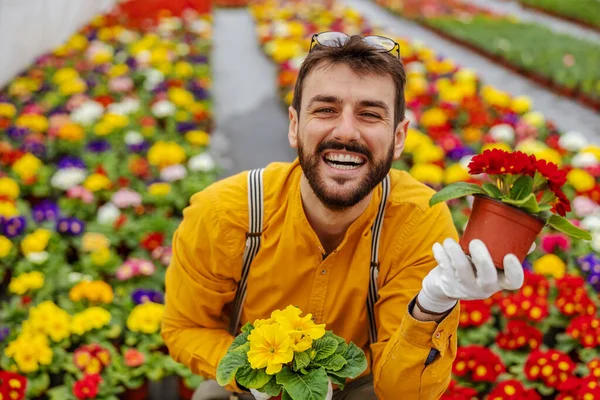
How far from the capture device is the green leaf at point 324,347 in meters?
1.53

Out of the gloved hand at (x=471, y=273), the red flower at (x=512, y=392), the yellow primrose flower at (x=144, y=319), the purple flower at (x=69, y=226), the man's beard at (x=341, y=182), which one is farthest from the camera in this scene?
the purple flower at (x=69, y=226)

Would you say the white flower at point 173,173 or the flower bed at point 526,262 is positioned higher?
the flower bed at point 526,262

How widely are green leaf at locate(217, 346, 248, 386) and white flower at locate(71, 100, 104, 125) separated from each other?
4042mm

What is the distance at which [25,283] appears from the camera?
2.94 m

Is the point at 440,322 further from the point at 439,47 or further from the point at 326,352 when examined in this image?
the point at 439,47

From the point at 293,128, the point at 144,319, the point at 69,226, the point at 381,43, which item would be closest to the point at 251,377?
the point at 293,128

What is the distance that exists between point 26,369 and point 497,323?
7.41 ft

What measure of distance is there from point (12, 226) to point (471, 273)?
2879 mm

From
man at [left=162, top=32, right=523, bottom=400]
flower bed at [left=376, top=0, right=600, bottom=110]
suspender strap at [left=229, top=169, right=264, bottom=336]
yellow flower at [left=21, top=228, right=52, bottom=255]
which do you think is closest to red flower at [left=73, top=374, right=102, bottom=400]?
man at [left=162, top=32, right=523, bottom=400]

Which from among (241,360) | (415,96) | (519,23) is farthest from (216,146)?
(519,23)

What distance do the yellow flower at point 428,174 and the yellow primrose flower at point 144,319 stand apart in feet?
6.88

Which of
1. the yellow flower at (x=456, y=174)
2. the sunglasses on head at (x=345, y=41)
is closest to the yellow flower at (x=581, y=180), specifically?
the yellow flower at (x=456, y=174)

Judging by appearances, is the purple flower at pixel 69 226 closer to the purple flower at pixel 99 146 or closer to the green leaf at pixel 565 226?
the purple flower at pixel 99 146

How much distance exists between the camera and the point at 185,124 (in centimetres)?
510
